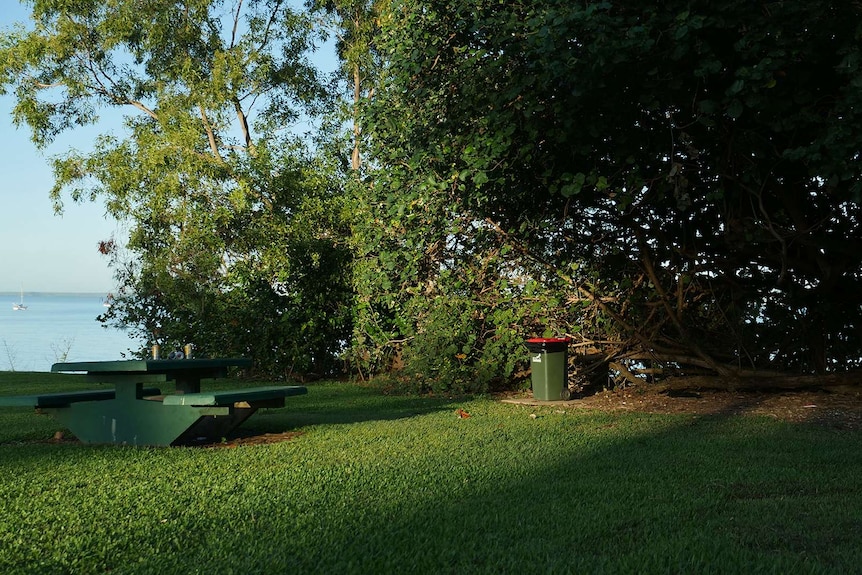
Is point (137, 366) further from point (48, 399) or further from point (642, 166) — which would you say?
point (642, 166)

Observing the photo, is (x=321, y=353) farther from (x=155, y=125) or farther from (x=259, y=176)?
(x=155, y=125)

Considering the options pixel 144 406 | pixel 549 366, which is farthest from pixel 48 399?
pixel 549 366

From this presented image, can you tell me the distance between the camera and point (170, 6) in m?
20.0

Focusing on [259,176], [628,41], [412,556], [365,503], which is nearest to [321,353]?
[259,176]

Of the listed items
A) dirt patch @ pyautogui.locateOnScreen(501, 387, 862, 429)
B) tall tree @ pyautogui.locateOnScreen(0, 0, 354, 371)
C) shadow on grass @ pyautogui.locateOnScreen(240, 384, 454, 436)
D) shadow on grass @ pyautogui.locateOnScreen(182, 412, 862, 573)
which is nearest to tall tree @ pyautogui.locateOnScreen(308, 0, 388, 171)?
tall tree @ pyautogui.locateOnScreen(0, 0, 354, 371)

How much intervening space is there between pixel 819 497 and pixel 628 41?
4.01 m

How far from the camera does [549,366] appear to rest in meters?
11.0

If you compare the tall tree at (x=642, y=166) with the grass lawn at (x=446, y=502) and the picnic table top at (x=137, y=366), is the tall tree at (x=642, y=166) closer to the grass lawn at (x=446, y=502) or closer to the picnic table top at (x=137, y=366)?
the grass lawn at (x=446, y=502)

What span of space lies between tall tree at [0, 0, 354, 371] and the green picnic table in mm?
7275

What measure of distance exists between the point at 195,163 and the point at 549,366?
9.61 m

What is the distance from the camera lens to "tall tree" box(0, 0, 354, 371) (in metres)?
15.6

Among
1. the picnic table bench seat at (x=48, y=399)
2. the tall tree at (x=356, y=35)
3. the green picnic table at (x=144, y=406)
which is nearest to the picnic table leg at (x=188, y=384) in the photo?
the green picnic table at (x=144, y=406)

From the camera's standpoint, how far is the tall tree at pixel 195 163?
15.6 metres

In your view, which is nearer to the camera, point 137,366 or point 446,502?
point 446,502
